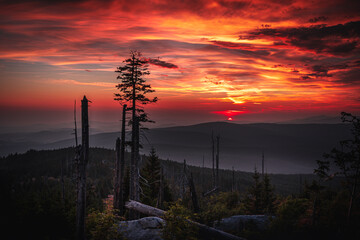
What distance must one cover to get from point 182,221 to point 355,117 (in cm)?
1351

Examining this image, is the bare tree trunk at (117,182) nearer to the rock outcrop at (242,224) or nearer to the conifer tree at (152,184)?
the conifer tree at (152,184)

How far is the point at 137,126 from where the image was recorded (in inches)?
781

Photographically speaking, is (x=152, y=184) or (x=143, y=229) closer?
(x=143, y=229)

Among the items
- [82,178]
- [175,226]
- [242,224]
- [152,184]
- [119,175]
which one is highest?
[82,178]

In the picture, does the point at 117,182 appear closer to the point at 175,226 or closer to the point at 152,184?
the point at 152,184

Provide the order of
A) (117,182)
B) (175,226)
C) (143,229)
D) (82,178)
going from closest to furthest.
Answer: (175,226), (82,178), (143,229), (117,182)

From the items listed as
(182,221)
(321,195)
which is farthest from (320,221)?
(182,221)

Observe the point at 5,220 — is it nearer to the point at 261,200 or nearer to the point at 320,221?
the point at 320,221

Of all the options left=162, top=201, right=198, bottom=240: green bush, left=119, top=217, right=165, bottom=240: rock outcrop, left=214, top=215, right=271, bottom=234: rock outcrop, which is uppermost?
left=162, top=201, right=198, bottom=240: green bush

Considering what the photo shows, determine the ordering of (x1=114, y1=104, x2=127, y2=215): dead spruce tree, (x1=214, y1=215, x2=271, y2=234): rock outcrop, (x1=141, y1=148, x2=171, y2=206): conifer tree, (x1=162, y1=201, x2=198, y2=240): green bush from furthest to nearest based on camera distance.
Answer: (x1=141, y1=148, x2=171, y2=206): conifer tree
(x1=114, y1=104, x2=127, y2=215): dead spruce tree
(x1=214, y1=215, x2=271, y2=234): rock outcrop
(x1=162, y1=201, x2=198, y2=240): green bush

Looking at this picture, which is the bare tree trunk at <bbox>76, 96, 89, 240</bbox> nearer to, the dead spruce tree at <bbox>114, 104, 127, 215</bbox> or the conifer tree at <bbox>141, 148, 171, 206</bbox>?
the dead spruce tree at <bbox>114, 104, 127, 215</bbox>

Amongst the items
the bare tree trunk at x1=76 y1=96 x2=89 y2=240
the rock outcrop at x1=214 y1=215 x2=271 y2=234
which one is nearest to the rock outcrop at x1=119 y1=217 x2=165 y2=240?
the bare tree trunk at x1=76 y1=96 x2=89 y2=240

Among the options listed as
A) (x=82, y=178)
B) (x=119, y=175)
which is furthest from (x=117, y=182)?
(x=82, y=178)

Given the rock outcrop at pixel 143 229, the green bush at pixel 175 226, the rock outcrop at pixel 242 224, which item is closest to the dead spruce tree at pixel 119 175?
the rock outcrop at pixel 143 229
